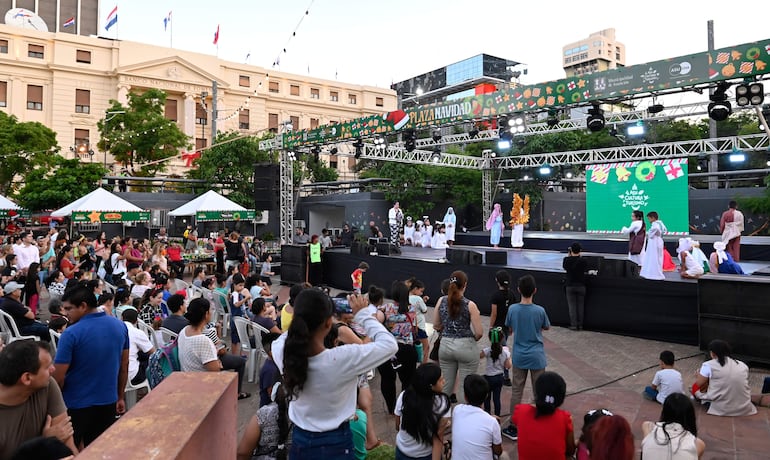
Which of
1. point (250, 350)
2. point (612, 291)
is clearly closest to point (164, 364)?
point (250, 350)

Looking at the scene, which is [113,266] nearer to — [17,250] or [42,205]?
[17,250]

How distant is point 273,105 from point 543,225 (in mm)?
29425

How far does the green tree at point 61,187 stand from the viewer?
2241 centimetres

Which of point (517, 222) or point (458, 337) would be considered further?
point (517, 222)

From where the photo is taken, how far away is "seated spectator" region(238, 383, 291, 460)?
2658 millimetres

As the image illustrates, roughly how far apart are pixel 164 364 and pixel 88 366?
2.92 ft

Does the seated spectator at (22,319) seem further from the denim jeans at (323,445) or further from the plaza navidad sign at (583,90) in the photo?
the plaza navidad sign at (583,90)

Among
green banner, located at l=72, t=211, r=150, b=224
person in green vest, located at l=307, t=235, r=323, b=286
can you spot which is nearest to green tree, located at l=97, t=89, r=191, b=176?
green banner, located at l=72, t=211, r=150, b=224

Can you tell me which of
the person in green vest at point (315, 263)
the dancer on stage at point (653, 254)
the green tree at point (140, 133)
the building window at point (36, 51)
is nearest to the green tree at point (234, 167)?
the green tree at point (140, 133)

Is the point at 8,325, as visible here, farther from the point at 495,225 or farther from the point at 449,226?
the point at 449,226

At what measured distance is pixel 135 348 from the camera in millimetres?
4859

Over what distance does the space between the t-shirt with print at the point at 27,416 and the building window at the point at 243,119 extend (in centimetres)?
4440

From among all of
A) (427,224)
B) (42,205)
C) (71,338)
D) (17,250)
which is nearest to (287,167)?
(427,224)

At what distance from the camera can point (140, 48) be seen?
129ft
